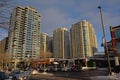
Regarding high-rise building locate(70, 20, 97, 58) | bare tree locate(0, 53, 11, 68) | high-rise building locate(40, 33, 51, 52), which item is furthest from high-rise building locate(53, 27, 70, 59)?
bare tree locate(0, 53, 11, 68)

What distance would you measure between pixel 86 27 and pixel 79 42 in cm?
1204

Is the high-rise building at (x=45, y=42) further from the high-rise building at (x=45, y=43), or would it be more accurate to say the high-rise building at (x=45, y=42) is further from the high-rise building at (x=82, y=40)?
the high-rise building at (x=82, y=40)

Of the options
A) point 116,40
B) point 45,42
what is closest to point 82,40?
point 45,42

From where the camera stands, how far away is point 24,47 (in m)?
121

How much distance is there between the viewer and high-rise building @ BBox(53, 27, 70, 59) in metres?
133

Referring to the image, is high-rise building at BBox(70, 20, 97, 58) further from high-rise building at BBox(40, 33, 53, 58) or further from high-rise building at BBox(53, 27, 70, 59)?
high-rise building at BBox(40, 33, 53, 58)

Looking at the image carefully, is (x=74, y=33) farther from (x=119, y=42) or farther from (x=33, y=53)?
(x=119, y=42)

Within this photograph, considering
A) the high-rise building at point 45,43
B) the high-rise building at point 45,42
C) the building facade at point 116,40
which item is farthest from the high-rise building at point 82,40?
the building facade at point 116,40

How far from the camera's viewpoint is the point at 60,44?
438 ft

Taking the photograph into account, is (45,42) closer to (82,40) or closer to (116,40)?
(82,40)

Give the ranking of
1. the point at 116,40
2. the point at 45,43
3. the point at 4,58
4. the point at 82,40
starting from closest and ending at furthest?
the point at 116,40 → the point at 4,58 → the point at 82,40 → the point at 45,43

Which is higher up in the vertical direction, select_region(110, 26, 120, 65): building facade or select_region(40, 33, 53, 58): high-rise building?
select_region(40, 33, 53, 58): high-rise building

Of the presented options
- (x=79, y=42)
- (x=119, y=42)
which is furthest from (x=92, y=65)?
(x=79, y=42)

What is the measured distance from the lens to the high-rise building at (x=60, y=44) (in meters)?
133
